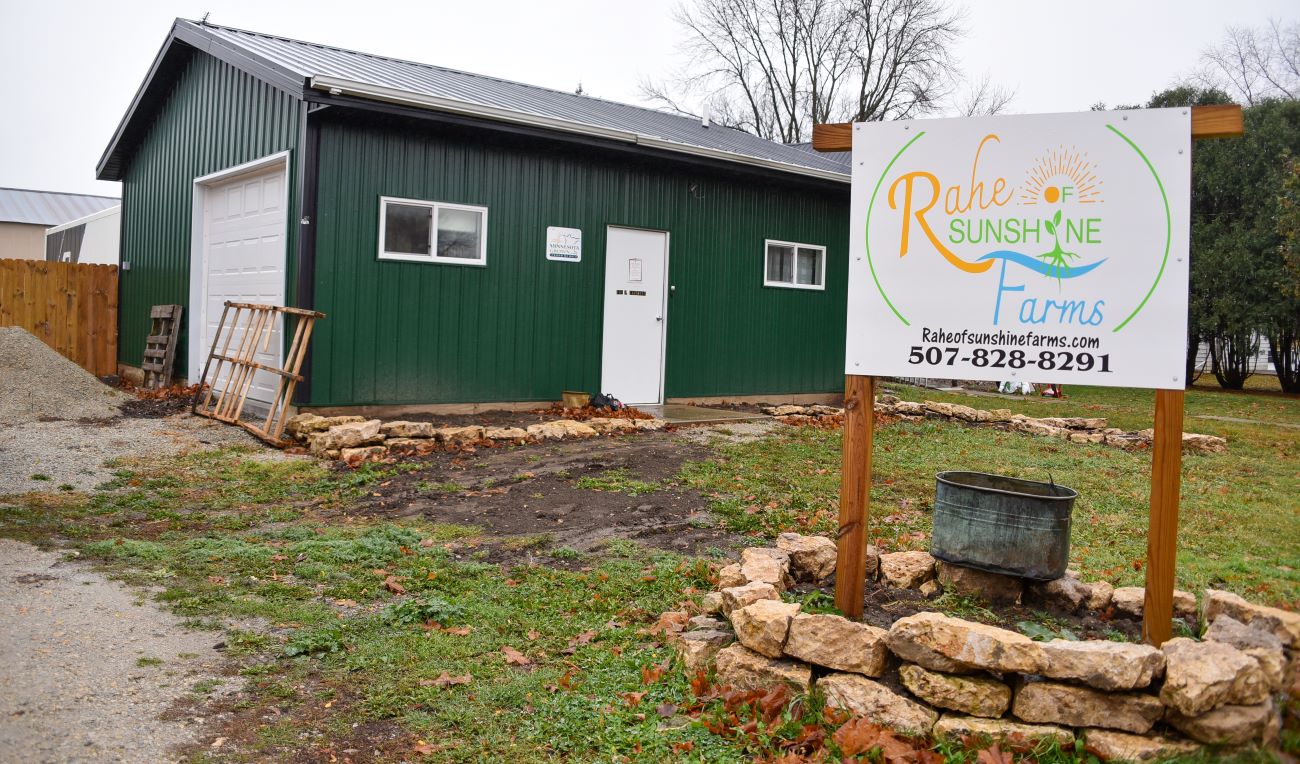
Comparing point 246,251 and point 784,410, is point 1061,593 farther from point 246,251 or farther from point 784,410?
point 246,251

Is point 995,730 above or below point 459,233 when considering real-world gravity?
below

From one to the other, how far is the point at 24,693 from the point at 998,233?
12.9 feet

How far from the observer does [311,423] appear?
30.3ft

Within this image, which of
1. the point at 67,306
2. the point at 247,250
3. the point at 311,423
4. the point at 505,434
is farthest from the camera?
the point at 67,306

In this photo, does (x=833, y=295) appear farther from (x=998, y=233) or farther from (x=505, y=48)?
(x=505, y=48)

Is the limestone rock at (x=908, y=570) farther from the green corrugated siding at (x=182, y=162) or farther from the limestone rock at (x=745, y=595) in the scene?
the green corrugated siding at (x=182, y=162)

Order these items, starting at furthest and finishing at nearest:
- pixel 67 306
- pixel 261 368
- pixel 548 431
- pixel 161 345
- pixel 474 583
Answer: pixel 67 306, pixel 161 345, pixel 261 368, pixel 548 431, pixel 474 583

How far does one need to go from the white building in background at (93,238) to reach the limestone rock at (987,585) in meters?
20.0

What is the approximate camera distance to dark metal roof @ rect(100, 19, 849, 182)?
9.67m

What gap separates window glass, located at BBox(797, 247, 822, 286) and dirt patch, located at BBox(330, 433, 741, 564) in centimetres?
559

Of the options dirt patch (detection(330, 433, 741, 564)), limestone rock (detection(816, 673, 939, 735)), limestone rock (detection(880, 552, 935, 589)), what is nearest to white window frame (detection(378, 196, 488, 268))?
dirt patch (detection(330, 433, 741, 564))

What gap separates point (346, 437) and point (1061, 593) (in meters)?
6.43

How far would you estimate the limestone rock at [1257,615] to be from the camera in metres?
3.08

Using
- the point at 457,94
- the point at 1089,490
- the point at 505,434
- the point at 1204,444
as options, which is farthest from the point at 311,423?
the point at 1204,444
